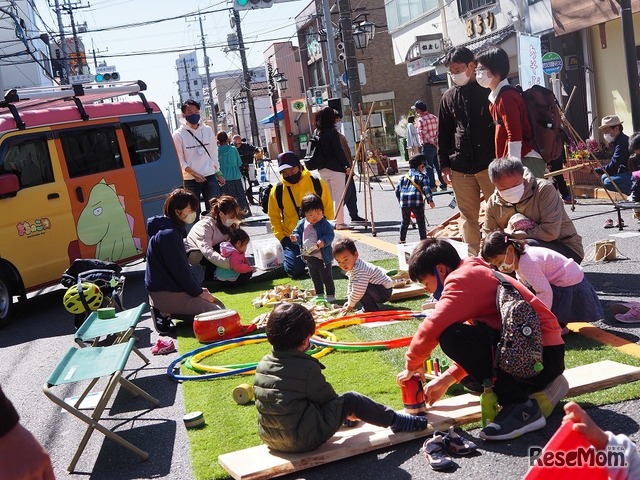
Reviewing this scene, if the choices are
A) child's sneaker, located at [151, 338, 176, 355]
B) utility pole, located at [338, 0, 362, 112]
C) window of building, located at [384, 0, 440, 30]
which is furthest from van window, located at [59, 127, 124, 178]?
window of building, located at [384, 0, 440, 30]

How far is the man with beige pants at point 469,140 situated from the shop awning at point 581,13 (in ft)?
30.3

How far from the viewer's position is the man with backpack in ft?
33.0

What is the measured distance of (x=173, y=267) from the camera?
26.2 feet

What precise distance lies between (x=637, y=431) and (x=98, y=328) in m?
4.04

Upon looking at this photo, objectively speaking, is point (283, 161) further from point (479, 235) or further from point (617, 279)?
point (617, 279)

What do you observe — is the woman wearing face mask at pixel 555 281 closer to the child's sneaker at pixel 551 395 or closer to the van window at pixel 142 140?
the child's sneaker at pixel 551 395

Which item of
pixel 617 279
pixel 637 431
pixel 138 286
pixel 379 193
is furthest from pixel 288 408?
pixel 379 193

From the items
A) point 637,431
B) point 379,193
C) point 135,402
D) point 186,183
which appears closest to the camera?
point 637,431

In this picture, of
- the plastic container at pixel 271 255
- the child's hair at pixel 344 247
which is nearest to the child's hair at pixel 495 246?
the child's hair at pixel 344 247

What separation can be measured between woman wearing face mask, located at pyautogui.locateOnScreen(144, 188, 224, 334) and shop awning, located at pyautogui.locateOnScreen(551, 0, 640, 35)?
37.5 ft

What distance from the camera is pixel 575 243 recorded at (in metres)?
6.70

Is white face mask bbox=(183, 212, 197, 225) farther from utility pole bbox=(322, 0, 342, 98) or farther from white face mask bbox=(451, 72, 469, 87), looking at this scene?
utility pole bbox=(322, 0, 342, 98)

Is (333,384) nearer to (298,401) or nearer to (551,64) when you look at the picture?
(298,401)

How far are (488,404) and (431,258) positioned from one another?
821 mm
